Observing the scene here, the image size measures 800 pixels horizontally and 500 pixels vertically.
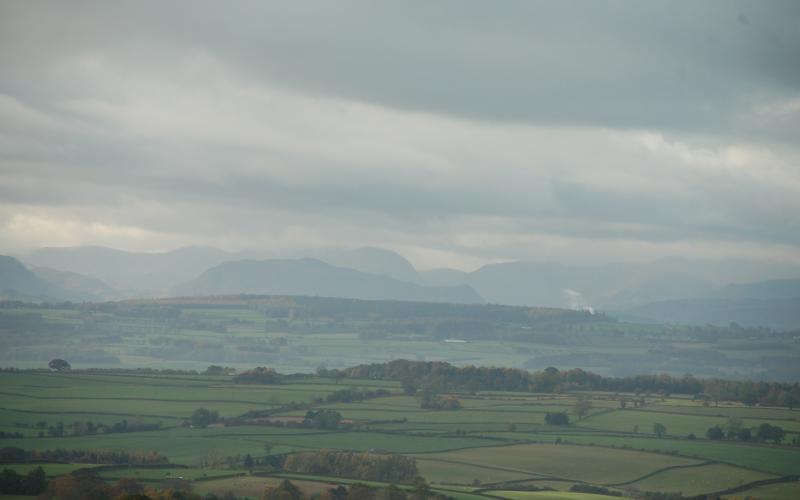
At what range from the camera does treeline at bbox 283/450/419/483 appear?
69.3 meters

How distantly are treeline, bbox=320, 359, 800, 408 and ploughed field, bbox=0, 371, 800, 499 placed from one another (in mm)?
4229

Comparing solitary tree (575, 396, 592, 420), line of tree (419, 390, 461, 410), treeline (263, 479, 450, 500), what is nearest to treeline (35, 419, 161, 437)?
line of tree (419, 390, 461, 410)

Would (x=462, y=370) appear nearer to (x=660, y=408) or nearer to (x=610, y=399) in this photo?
(x=610, y=399)

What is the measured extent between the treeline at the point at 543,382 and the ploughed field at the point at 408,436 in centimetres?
423

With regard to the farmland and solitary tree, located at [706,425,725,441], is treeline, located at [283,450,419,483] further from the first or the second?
solitary tree, located at [706,425,725,441]

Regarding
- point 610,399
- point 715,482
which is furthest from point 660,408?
point 715,482

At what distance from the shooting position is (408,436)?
281 feet

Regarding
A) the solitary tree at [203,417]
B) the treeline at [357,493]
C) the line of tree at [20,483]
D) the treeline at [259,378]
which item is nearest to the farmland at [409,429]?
the solitary tree at [203,417]

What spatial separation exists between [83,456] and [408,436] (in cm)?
2637

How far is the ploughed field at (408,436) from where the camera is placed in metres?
67.9

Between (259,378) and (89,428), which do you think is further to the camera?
(259,378)

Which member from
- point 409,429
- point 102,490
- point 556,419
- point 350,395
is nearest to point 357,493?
point 102,490

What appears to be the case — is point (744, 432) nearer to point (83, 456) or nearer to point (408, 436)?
point (408, 436)

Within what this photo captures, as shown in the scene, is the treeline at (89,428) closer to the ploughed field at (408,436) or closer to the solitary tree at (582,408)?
the ploughed field at (408,436)
